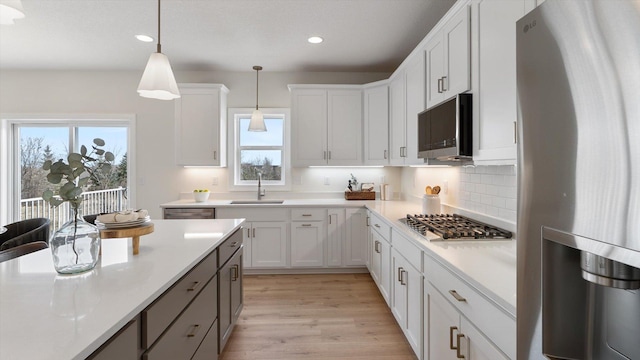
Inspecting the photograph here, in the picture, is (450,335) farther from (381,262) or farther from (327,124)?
(327,124)

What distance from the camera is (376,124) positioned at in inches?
148

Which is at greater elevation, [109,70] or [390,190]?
[109,70]

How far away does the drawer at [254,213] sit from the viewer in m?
3.62

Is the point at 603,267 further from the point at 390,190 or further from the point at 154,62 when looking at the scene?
the point at 390,190

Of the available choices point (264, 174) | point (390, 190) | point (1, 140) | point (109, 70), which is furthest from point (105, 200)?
point (390, 190)

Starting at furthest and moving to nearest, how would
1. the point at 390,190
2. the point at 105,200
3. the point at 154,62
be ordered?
the point at 105,200
the point at 390,190
the point at 154,62

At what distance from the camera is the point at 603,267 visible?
2.04ft

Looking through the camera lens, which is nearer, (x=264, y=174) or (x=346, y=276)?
(x=346, y=276)

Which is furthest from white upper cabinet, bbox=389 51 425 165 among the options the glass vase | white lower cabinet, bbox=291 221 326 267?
the glass vase

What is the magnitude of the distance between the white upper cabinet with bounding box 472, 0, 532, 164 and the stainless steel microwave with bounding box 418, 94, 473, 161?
0.16 feet

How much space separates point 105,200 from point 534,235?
17.2ft

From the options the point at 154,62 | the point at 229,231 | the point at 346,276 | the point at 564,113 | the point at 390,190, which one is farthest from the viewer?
the point at 390,190

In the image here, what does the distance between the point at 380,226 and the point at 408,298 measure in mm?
939

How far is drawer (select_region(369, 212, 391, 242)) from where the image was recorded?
265cm
